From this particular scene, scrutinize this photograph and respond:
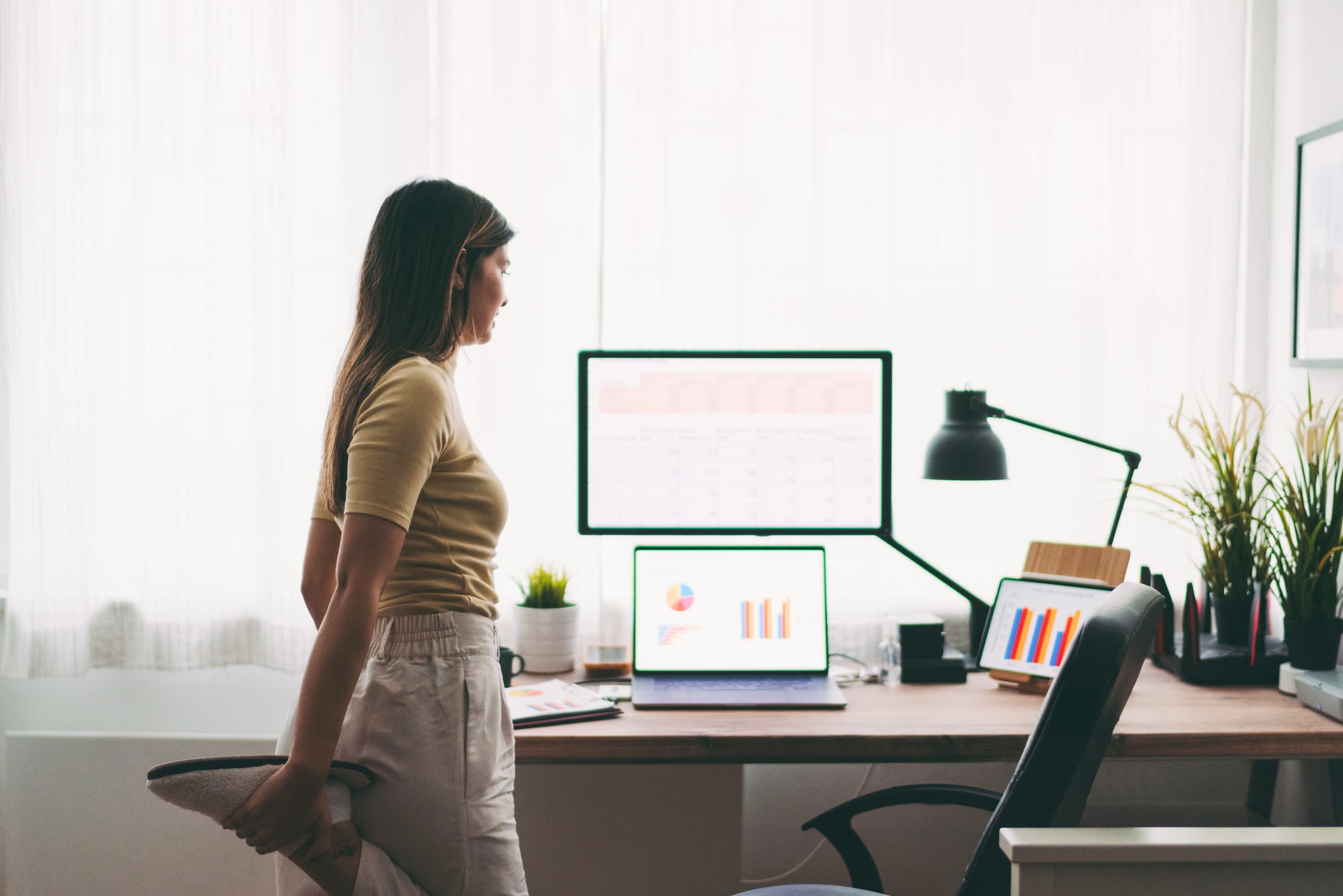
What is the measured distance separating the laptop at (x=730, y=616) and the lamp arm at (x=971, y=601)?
157mm

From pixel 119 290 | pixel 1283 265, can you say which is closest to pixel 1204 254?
pixel 1283 265

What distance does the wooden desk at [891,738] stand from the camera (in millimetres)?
1577

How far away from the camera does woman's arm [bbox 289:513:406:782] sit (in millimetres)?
1111

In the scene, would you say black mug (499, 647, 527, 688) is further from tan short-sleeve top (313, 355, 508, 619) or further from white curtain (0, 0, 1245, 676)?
tan short-sleeve top (313, 355, 508, 619)

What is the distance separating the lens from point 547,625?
77.6 inches

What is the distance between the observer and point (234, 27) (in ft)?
6.97

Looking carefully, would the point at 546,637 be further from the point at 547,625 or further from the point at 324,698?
the point at 324,698

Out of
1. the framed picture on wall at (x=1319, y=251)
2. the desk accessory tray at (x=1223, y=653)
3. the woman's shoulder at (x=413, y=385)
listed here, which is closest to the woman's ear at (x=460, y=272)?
the woman's shoulder at (x=413, y=385)

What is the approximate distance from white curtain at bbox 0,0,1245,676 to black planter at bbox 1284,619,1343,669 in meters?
0.42

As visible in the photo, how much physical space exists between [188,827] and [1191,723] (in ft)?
6.69

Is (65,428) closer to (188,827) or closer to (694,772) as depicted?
(188,827)

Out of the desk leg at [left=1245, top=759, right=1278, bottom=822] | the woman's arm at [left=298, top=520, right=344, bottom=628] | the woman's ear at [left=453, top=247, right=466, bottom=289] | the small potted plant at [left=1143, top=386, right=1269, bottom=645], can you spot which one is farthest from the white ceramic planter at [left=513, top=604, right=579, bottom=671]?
the desk leg at [left=1245, top=759, right=1278, bottom=822]

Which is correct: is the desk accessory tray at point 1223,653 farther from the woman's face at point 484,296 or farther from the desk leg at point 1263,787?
the woman's face at point 484,296

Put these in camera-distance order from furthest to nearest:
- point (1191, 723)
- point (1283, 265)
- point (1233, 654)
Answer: point (1283, 265)
point (1233, 654)
point (1191, 723)
